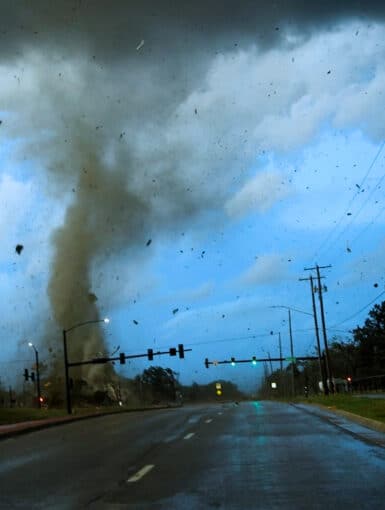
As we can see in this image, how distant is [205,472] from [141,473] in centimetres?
112

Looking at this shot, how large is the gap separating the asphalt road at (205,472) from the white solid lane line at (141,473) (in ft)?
0.05

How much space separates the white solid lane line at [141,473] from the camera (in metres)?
11.8

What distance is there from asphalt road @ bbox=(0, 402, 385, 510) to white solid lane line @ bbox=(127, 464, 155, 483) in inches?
0.6

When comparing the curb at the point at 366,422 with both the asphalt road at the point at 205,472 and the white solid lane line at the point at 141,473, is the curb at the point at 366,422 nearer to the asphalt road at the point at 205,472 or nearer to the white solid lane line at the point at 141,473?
the asphalt road at the point at 205,472

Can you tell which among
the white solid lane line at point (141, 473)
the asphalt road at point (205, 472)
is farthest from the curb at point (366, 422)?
the white solid lane line at point (141, 473)

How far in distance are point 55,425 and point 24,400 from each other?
87.0m

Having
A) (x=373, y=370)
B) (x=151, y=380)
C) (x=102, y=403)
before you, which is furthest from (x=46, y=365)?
(x=151, y=380)

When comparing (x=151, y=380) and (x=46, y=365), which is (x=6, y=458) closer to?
(x=46, y=365)

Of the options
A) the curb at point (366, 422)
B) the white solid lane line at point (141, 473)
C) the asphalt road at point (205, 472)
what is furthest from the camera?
the curb at point (366, 422)

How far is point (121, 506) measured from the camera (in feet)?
30.7

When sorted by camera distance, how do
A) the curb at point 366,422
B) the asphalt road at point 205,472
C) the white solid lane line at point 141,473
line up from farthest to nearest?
the curb at point 366,422 → the white solid lane line at point 141,473 → the asphalt road at point 205,472

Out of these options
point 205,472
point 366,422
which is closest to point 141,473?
point 205,472

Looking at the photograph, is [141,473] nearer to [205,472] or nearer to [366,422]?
[205,472]

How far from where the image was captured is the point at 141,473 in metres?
12.6
